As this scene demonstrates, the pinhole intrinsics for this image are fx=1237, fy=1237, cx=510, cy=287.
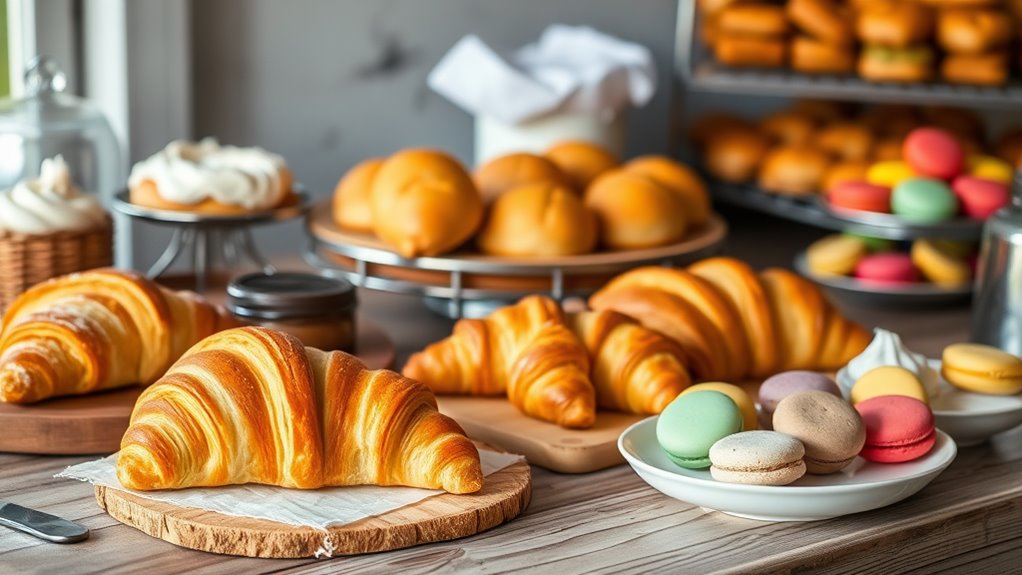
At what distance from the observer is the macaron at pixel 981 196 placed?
146cm

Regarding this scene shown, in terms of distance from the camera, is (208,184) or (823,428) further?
(208,184)

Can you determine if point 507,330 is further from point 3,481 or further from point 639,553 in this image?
point 3,481

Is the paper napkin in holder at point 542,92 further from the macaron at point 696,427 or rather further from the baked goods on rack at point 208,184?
the macaron at point 696,427

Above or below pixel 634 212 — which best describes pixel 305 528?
below

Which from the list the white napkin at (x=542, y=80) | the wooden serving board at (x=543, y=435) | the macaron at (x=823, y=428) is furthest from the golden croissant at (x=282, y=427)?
the white napkin at (x=542, y=80)

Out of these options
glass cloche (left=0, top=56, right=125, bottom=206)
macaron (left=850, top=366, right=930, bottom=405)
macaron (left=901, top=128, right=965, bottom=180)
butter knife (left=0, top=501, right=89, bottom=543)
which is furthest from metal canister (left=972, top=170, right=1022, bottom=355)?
glass cloche (left=0, top=56, right=125, bottom=206)

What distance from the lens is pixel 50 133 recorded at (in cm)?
134

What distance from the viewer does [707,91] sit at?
2205mm

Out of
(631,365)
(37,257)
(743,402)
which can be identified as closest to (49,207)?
(37,257)

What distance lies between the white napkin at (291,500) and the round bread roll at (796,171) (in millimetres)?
1056

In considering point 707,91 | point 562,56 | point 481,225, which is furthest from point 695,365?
point 707,91

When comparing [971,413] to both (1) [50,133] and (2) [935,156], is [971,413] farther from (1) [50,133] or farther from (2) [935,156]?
(1) [50,133]

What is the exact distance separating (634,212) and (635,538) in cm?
53

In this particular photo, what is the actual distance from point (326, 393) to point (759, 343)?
433 millimetres
